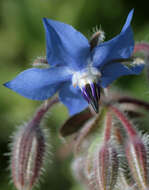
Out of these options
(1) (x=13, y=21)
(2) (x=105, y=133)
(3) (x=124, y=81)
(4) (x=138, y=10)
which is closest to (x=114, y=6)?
(4) (x=138, y=10)

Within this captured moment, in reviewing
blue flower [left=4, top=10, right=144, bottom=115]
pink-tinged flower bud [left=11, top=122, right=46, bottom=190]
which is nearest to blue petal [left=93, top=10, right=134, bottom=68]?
blue flower [left=4, top=10, right=144, bottom=115]

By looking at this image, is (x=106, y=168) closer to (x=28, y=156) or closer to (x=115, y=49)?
(x=28, y=156)

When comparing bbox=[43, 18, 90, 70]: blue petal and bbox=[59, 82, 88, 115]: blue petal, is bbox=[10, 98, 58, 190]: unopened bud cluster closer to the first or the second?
bbox=[59, 82, 88, 115]: blue petal

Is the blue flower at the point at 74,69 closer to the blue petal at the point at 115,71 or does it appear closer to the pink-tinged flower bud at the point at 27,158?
the blue petal at the point at 115,71

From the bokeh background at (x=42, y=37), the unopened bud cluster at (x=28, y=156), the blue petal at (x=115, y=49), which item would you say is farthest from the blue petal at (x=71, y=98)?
the bokeh background at (x=42, y=37)

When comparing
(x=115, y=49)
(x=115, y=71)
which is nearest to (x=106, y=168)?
(x=115, y=71)

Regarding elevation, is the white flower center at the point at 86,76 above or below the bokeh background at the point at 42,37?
below

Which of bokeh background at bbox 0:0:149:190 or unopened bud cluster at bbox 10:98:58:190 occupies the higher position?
bokeh background at bbox 0:0:149:190
